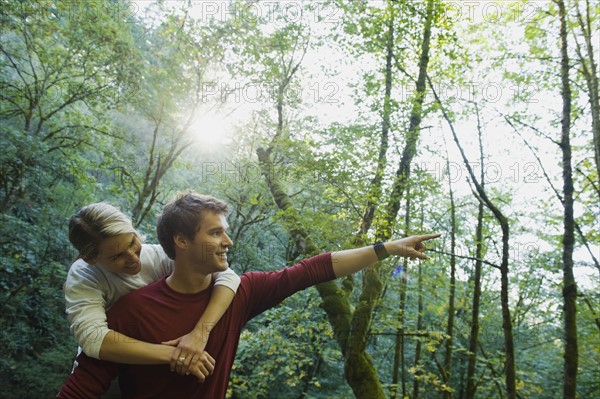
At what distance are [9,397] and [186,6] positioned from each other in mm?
9362

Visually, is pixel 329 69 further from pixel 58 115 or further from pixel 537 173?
pixel 58 115

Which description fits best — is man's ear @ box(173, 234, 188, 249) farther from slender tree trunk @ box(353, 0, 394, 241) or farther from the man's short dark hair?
slender tree trunk @ box(353, 0, 394, 241)

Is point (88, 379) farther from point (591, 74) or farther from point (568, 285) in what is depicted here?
point (591, 74)

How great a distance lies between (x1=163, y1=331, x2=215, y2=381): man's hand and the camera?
51.6 inches

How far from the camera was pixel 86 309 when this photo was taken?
1.42 meters

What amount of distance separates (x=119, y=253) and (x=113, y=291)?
0.20 metres

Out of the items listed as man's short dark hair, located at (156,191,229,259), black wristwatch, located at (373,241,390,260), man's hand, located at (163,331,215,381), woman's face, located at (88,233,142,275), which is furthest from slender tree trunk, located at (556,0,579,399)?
woman's face, located at (88,233,142,275)

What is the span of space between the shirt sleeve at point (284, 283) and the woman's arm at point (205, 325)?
A: 119 mm

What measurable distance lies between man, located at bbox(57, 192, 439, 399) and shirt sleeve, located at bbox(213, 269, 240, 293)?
5 cm

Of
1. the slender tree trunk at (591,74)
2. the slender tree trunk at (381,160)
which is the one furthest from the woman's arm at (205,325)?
the slender tree trunk at (591,74)

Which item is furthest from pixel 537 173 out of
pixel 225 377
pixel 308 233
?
pixel 225 377

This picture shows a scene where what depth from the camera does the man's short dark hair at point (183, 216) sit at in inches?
65.3

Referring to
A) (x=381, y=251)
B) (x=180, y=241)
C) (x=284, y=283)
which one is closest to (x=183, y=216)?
(x=180, y=241)

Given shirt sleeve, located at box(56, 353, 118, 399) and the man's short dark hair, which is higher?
the man's short dark hair
